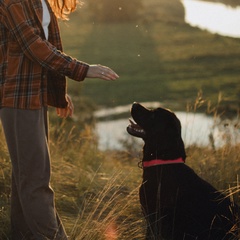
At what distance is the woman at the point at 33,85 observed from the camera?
132 inches

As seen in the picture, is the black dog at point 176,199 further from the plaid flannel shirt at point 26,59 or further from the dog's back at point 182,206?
the plaid flannel shirt at point 26,59

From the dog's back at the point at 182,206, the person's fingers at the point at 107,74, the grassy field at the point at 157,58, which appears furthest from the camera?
the grassy field at the point at 157,58

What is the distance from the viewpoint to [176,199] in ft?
13.3

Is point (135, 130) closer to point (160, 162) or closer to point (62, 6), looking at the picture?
point (160, 162)

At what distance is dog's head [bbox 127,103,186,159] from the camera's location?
14.0ft

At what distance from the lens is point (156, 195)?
414cm

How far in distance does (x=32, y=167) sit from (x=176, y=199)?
42.1 inches

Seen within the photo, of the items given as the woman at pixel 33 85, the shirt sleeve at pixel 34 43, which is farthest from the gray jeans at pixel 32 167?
the shirt sleeve at pixel 34 43

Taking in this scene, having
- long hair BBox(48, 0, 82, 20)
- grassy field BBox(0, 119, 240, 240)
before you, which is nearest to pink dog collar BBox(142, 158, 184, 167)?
grassy field BBox(0, 119, 240, 240)

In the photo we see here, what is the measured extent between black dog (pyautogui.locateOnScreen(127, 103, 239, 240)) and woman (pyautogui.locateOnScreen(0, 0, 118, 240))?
29.2 inches

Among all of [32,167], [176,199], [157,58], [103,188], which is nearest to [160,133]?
[176,199]

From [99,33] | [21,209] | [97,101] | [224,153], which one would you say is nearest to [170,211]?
[21,209]

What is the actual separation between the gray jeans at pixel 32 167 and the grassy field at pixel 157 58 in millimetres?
15452

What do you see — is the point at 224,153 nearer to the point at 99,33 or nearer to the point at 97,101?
the point at 97,101
